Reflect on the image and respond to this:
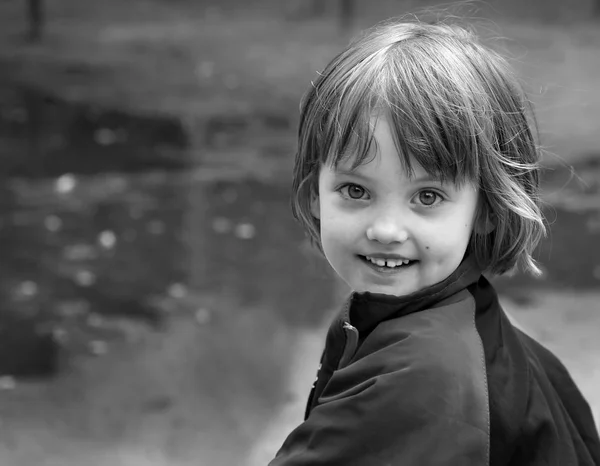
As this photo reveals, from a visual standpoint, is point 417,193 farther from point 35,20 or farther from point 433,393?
point 35,20

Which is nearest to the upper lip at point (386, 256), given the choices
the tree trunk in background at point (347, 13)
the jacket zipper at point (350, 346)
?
the jacket zipper at point (350, 346)

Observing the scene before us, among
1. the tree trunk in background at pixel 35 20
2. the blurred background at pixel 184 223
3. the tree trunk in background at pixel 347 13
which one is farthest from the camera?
the tree trunk in background at pixel 347 13

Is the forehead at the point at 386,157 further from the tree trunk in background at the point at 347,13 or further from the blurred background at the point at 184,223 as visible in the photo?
the tree trunk in background at the point at 347,13

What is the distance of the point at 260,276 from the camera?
16.8ft

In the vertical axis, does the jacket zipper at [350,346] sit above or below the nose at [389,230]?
below

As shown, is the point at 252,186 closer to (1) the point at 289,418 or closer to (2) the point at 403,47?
(1) the point at 289,418

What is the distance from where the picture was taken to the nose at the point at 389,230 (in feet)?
5.25

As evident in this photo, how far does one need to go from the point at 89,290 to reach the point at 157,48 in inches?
93.8

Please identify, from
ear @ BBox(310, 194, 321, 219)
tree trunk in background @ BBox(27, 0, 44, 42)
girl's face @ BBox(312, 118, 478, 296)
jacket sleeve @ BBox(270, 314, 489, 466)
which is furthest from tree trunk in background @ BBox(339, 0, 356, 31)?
jacket sleeve @ BBox(270, 314, 489, 466)

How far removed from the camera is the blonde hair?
160cm

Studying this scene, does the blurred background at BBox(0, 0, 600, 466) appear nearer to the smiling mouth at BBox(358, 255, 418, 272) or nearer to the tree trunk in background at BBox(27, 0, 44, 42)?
the tree trunk in background at BBox(27, 0, 44, 42)

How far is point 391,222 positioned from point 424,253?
0.08m

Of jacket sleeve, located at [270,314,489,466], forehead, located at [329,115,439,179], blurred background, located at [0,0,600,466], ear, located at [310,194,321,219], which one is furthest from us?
blurred background, located at [0,0,600,466]

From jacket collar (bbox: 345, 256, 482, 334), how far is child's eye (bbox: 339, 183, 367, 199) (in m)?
0.16
